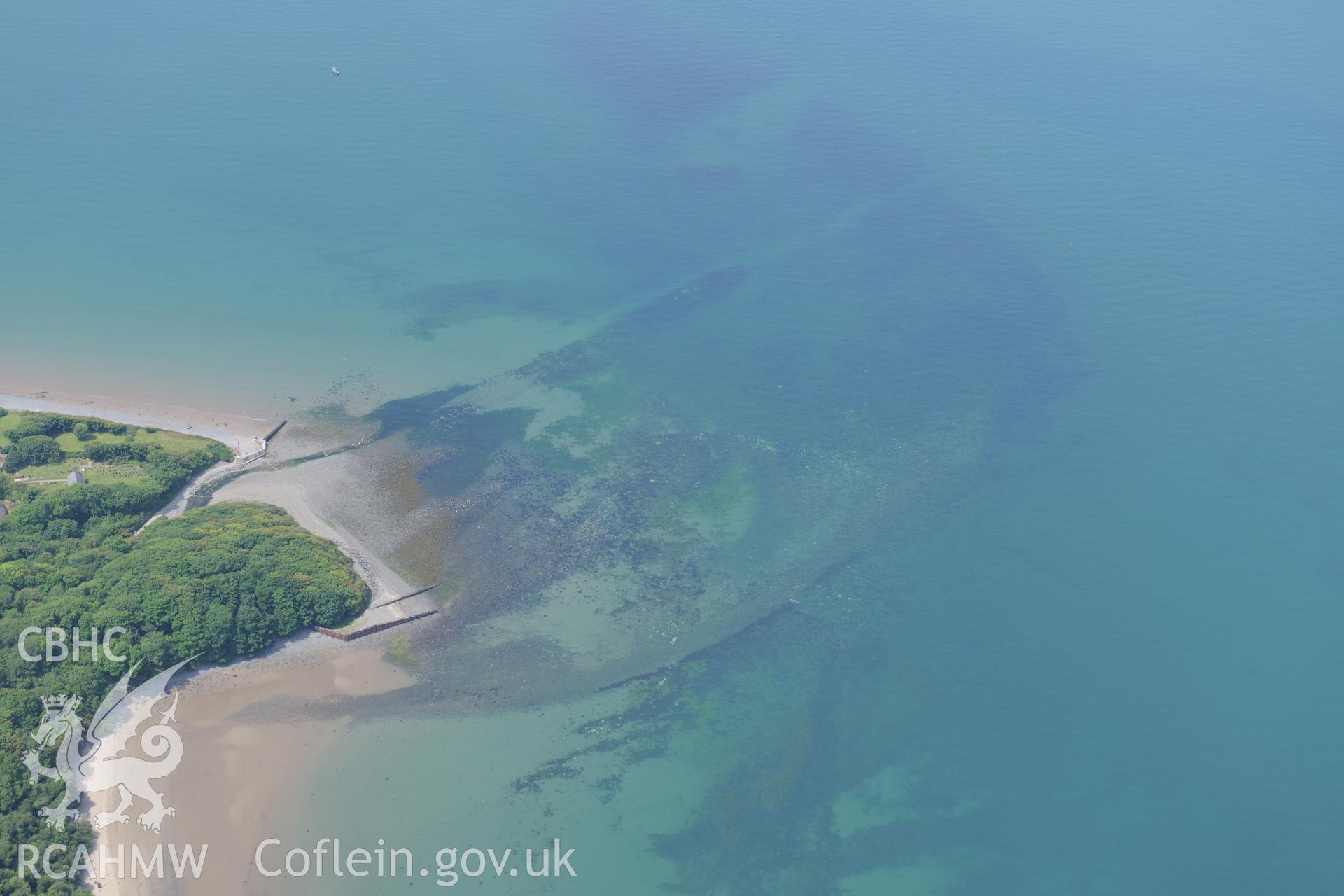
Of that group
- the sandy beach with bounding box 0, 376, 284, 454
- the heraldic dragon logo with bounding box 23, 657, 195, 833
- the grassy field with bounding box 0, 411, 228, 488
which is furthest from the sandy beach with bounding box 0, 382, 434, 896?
the sandy beach with bounding box 0, 376, 284, 454

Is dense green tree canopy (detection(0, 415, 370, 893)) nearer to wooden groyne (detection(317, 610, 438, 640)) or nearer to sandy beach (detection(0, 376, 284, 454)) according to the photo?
wooden groyne (detection(317, 610, 438, 640))

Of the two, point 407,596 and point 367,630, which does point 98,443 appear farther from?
point 367,630

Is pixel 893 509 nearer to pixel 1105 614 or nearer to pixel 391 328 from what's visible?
pixel 1105 614

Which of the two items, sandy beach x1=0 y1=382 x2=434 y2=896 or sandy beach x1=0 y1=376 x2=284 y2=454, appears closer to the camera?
sandy beach x1=0 y1=382 x2=434 y2=896

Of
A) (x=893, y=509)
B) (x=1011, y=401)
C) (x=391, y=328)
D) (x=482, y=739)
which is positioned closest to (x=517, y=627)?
(x=482, y=739)

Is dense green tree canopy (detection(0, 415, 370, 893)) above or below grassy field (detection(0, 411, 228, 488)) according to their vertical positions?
below

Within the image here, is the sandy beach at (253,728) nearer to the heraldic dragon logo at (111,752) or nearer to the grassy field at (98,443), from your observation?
the heraldic dragon logo at (111,752)

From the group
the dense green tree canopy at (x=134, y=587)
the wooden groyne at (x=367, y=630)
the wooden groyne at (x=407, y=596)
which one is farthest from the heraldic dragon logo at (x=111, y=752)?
the wooden groyne at (x=407, y=596)
